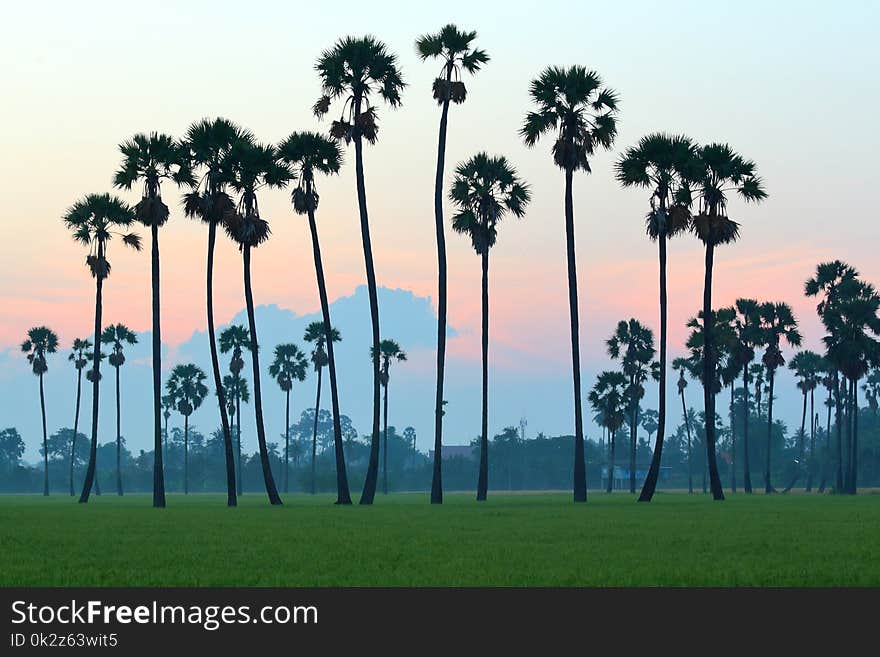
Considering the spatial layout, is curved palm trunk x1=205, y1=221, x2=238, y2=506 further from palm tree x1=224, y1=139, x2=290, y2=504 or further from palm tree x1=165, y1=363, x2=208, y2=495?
palm tree x1=165, y1=363, x2=208, y2=495

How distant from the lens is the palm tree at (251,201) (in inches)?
2793

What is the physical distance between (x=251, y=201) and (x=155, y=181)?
17.1 ft

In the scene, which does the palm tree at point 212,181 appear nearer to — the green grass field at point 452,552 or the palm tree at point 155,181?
the palm tree at point 155,181

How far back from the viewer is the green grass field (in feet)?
74.3

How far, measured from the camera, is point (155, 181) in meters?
72.5

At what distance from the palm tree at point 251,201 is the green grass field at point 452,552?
25833 millimetres

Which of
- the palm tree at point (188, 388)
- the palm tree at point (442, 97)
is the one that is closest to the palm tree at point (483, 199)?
the palm tree at point (442, 97)

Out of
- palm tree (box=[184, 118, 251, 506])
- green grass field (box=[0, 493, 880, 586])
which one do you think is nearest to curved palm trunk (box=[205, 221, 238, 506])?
palm tree (box=[184, 118, 251, 506])

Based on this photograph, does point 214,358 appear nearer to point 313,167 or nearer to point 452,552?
point 313,167

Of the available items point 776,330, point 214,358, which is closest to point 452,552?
point 214,358

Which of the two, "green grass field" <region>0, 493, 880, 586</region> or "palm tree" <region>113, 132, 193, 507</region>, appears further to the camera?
"palm tree" <region>113, 132, 193, 507</region>

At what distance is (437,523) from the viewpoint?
44.4 meters

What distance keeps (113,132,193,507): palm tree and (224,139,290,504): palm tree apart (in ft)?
9.31

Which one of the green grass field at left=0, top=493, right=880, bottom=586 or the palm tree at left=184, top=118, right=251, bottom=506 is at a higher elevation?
the palm tree at left=184, top=118, right=251, bottom=506
